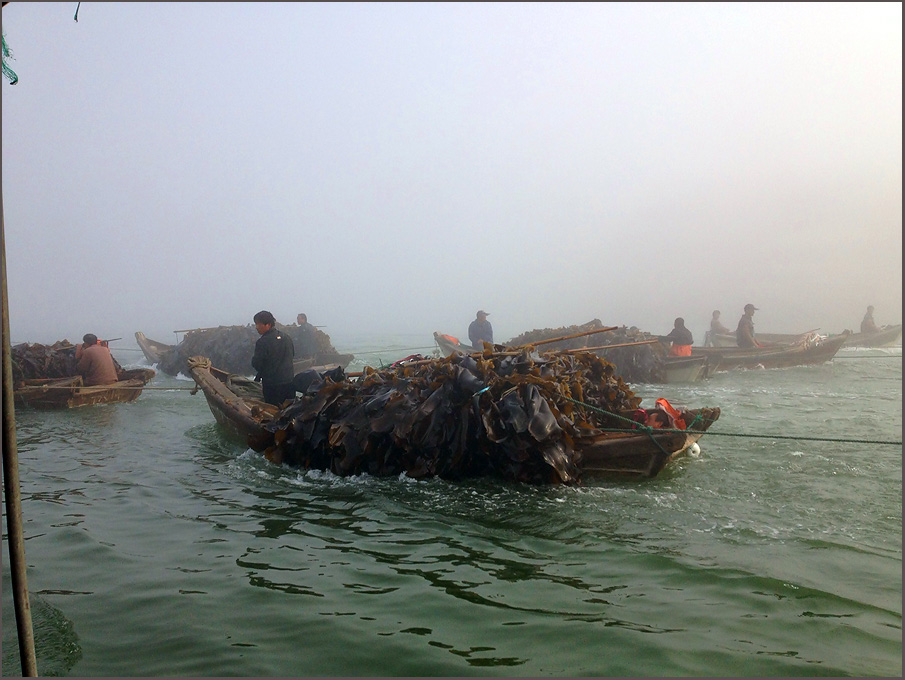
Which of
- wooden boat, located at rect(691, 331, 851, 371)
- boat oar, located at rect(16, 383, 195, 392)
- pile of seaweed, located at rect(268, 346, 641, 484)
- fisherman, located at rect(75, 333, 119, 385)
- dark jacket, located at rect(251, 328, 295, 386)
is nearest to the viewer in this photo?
pile of seaweed, located at rect(268, 346, 641, 484)

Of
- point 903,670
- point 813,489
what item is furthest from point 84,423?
point 903,670

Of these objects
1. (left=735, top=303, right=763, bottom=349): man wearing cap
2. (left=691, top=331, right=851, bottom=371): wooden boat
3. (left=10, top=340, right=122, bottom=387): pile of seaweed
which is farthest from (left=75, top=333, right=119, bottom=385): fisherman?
(left=735, top=303, right=763, bottom=349): man wearing cap

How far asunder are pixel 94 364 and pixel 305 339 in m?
7.59

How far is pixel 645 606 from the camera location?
4184 mm

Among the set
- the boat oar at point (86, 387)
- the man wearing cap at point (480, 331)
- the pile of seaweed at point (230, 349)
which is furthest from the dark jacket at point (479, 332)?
the boat oar at point (86, 387)

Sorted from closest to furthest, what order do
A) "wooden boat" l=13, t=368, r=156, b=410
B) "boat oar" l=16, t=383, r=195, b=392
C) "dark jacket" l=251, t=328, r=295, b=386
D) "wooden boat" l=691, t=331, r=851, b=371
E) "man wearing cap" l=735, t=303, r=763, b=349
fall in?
"dark jacket" l=251, t=328, r=295, b=386 → "boat oar" l=16, t=383, r=195, b=392 → "wooden boat" l=13, t=368, r=156, b=410 → "wooden boat" l=691, t=331, r=851, b=371 → "man wearing cap" l=735, t=303, r=763, b=349

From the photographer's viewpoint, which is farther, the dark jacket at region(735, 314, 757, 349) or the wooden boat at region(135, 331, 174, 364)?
the wooden boat at region(135, 331, 174, 364)

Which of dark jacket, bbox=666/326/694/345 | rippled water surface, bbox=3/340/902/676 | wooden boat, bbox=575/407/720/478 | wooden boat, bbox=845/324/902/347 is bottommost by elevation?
rippled water surface, bbox=3/340/902/676

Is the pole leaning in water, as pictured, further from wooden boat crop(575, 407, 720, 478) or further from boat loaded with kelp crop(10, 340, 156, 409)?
boat loaded with kelp crop(10, 340, 156, 409)

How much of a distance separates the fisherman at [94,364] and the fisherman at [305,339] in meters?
6.93

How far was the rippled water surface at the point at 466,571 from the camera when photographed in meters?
3.64

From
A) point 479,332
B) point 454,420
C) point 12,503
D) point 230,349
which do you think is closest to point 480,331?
point 479,332

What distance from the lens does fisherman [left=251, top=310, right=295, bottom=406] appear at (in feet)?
32.2

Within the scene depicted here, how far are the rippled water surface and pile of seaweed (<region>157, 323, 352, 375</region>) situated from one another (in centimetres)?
1303
